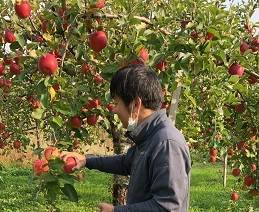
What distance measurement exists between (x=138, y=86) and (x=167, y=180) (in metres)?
0.48

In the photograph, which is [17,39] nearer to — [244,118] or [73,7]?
[73,7]

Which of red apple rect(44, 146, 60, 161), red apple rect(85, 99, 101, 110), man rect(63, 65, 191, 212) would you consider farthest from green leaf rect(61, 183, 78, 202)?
red apple rect(85, 99, 101, 110)

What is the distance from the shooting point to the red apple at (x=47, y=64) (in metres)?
2.91

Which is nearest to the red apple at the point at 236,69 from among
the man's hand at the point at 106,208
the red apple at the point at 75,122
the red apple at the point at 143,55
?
the red apple at the point at 143,55

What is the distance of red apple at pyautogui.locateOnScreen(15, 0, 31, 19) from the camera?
3.22 metres

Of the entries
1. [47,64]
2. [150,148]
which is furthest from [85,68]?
[150,148]

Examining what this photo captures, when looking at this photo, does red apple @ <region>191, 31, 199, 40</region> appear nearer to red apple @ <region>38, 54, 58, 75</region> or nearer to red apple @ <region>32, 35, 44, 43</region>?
red apple @ <region>38, 54, 58, 75</region>

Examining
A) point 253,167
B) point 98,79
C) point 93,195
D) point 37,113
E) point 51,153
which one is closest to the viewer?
point 51,153

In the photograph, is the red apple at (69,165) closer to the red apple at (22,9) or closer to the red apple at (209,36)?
the red apple at (22,9)

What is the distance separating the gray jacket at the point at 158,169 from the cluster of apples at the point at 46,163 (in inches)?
15.3

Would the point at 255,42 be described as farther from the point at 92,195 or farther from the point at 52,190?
the point at 92,195

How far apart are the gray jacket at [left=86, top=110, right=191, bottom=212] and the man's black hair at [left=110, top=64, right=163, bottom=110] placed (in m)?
0.09

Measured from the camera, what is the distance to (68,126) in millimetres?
3617

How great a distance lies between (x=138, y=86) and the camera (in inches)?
96.9
